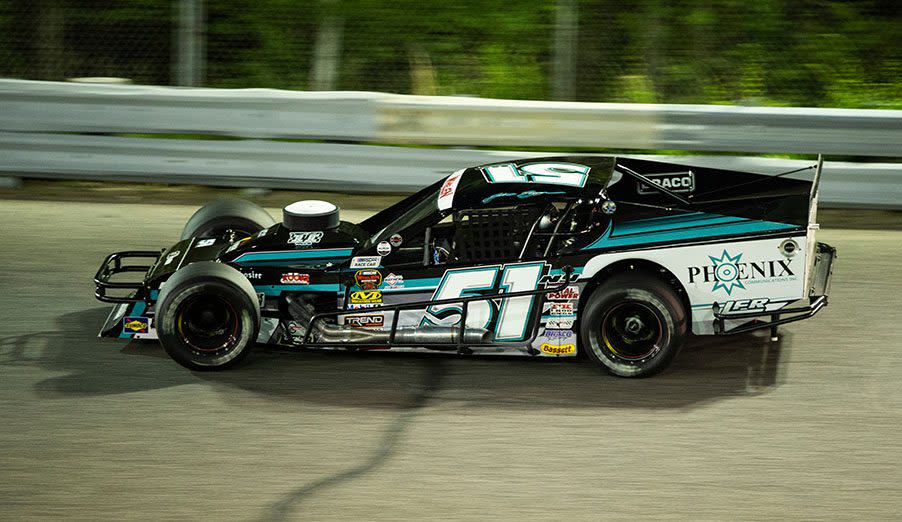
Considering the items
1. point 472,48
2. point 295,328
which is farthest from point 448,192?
point 472,48

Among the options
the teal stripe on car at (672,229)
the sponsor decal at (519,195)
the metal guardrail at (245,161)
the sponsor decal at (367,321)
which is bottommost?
the sponsor decal at (367,321)

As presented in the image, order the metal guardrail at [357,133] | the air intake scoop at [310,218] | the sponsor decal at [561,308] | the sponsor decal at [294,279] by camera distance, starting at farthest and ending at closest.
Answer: the metal guardrail at [357,133]
the air intake scoop at [310,218]
the sponsor decal at [294,279]
the sponsor decal at [561,308]

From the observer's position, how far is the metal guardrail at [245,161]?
448 inches

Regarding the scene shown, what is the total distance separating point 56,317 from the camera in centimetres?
826

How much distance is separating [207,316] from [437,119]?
4873mm

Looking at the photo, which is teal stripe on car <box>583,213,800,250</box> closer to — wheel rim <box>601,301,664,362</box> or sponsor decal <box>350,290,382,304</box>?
wheel rim <box>601,301,664,362</box>

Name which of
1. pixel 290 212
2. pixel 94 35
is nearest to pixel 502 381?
pixel 290 212

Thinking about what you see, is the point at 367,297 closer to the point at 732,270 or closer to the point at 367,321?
the point at 367,321

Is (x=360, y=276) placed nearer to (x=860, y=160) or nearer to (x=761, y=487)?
(x=761, y=487)

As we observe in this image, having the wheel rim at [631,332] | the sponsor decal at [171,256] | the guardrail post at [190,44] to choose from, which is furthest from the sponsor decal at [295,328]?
the guardrail post at [190,44]

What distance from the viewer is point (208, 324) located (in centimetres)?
714

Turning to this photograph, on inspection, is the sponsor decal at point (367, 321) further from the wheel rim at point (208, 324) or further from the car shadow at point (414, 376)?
the wheel rim at point (208, 324)

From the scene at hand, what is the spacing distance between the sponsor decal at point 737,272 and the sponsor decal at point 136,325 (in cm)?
346

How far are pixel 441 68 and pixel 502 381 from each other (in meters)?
6.20
